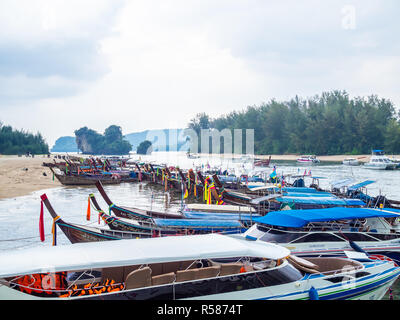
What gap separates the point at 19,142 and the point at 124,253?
94190mm

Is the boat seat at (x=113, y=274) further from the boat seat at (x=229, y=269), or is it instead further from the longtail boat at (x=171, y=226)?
the longtail boat at (x=171, y=226)

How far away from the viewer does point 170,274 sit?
19.8ft

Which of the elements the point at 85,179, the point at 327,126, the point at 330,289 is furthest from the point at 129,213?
the point at 327,126

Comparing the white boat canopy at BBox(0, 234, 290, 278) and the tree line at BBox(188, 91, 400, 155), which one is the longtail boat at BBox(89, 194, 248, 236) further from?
the tree line at BBox(188, 91, 400, 155)

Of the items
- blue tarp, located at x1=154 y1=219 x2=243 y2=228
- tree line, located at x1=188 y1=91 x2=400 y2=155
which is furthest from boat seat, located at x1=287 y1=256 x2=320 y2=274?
tree line, located at x1=188 y1=91 x2=400 y2=155

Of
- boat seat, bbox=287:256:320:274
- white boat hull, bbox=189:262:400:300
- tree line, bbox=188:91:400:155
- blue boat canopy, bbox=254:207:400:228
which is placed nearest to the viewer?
white boat hull, bbox=189:262:400:300

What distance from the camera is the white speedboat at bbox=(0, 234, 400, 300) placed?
18.6 ft

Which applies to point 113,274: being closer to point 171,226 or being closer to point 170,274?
point 170,274

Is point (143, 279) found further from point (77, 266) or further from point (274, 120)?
point (274, 120)

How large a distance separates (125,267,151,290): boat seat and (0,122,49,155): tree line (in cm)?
8949

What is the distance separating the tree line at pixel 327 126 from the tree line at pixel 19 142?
6124 centimetres

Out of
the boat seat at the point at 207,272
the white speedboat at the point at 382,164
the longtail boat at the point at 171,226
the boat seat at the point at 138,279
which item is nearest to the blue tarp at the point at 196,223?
the longtail boat at the point at 171,226
